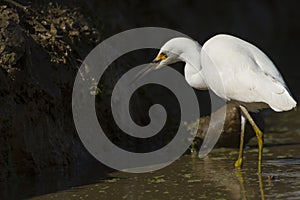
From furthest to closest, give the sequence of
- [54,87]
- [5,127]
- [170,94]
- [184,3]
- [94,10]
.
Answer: [184,3] < [170,94] < [94,10] < [54,87] < [5,127]

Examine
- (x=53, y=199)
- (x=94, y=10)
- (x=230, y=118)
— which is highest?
(x=94, y=10)

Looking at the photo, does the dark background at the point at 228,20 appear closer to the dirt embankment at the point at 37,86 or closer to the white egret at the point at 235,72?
the dirt embankment at the point at 37,86

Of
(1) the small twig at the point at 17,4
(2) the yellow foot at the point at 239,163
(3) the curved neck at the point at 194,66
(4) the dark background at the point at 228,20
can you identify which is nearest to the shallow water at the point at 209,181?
(2) the yellow foot at the point at 239,163

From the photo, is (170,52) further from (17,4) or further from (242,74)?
(17,4)

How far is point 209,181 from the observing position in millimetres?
8328

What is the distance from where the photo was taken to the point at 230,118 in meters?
10.2

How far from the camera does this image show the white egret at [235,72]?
8.35 meters

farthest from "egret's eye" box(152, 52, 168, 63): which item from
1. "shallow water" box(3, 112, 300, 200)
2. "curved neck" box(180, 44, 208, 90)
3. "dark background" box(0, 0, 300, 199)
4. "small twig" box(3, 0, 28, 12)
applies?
"small twig" box(3, 0, 28, 12)

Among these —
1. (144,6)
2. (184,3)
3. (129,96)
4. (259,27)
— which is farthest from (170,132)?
(259,27)

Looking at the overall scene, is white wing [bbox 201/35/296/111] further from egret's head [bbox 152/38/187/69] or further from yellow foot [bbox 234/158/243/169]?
yellow foot [bbox 234/158/243/169]

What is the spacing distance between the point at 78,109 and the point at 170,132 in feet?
5.48

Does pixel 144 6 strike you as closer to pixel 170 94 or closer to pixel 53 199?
pixel 170 94

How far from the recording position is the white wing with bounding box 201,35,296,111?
8297mm

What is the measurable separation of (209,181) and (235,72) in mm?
1269
